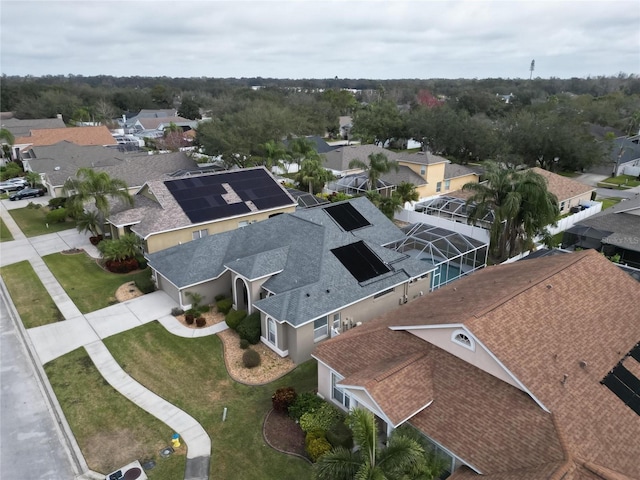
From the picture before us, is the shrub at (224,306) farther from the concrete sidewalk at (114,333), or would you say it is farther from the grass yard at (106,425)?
the grass yard at (106,425)

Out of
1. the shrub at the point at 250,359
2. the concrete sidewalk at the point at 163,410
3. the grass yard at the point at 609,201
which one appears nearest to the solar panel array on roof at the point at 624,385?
the shrub at the point at 250,359

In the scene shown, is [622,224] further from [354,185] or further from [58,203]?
[58,203]

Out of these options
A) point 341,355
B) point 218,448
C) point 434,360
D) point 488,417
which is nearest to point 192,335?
point 218,448

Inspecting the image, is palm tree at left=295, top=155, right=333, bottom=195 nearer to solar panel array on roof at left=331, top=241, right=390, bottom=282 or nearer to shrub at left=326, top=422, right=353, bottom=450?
solar panel array on roof at left=331, top=241, right=390, bottom=282

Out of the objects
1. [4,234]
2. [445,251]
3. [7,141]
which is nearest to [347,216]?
[445,251]

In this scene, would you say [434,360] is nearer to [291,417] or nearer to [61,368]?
[291,417]
